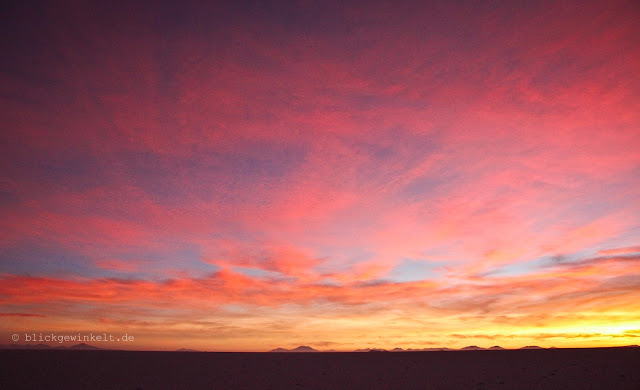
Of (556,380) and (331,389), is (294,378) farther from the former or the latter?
(556,380)

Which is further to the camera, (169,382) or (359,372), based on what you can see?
(359,372)

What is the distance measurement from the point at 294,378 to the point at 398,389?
8.60m

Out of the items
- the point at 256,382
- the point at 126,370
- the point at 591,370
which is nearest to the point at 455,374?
the point at 591,370

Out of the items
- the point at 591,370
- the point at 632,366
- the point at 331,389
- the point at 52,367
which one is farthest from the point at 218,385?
the point at 632,366

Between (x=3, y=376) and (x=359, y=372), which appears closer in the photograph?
(x=3, y=376)

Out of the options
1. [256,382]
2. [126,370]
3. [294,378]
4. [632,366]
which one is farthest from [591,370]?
[126,370]

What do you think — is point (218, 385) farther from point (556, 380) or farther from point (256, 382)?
point (556, 380)

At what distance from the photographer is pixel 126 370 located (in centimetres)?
3262

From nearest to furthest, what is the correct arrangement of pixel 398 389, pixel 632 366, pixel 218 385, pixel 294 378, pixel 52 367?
1. pixel 398 389
2. pixel 218 385
3. pixel 294 378
4. pixel 632 366
5. pixel 52 367

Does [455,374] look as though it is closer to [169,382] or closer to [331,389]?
[331,389]

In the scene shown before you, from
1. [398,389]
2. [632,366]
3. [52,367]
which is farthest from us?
[52,367]

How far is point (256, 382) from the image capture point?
86.5 ft

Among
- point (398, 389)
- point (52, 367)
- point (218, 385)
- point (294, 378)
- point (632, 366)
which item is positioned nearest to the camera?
point (398, 389)

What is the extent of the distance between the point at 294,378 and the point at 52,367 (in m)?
24.6
